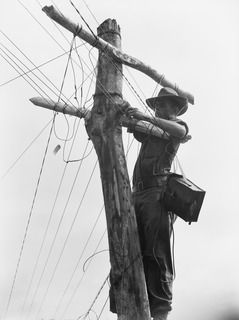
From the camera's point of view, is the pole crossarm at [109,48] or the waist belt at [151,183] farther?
the waist belt at [151,183]

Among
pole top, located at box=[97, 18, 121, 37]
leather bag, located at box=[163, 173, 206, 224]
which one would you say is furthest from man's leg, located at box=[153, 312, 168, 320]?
pole top, located at box=[97, 18, 121, 37]

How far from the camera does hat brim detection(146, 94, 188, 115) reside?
716 cm

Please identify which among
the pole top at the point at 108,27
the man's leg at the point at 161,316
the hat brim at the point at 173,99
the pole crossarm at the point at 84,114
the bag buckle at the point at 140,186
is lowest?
the man's leg at the point at 161,316

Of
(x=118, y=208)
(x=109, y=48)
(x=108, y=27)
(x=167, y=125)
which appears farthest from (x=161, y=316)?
(x=108, y=27)

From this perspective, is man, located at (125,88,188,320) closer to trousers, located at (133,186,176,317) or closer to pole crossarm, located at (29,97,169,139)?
trousers, located at (133,186,176,317)

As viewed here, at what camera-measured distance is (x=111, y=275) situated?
20.6 ft

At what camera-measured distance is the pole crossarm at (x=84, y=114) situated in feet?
22.6

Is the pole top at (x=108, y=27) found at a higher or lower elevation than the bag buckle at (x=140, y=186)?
higher

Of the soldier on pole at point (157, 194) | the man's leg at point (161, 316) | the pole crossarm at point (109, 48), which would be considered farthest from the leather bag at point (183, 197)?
the pole crossarm at point (109, 48)

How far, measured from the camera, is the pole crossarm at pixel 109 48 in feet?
20.5

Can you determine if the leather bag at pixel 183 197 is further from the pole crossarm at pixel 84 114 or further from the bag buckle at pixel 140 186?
the pole crossarm at pixel 84 114

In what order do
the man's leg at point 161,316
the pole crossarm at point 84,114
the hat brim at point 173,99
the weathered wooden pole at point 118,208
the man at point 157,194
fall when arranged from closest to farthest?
the weathered wooden pole at point 118,208 < the man's leg at point 161,316 < the man at point 157,194 < the pole crossarm at point 84,114 < the hat brim at point 173,99

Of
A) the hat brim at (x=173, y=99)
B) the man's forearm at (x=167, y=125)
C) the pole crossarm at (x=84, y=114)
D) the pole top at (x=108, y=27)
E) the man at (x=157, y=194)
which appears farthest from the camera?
the pole top at (x=108, y=27)

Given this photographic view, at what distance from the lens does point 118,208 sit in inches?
248
